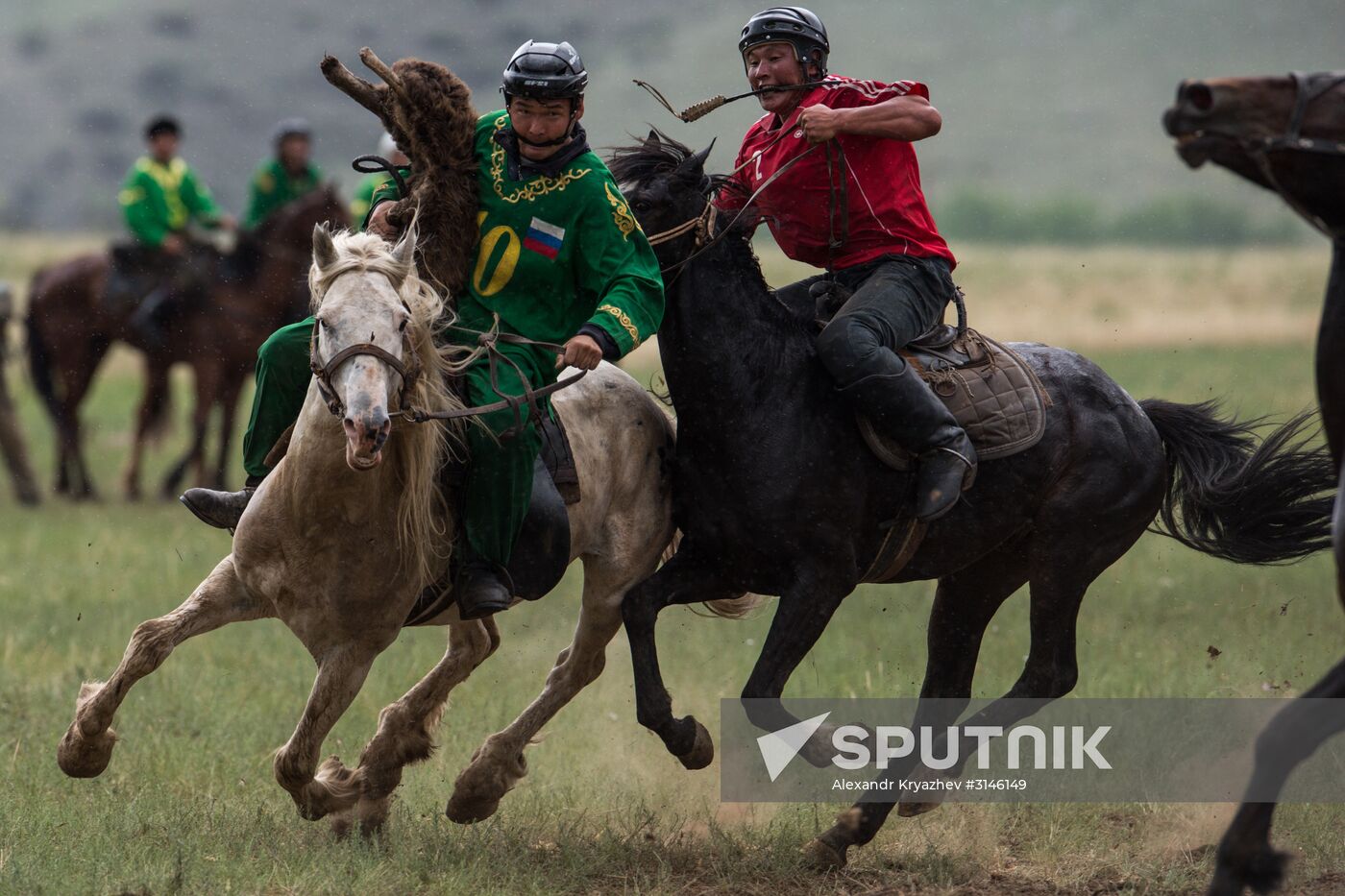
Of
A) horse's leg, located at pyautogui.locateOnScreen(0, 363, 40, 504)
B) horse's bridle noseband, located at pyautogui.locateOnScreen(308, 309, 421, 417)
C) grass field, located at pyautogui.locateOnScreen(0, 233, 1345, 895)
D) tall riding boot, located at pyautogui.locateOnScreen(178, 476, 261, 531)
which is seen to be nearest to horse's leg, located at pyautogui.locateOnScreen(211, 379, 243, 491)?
horse's leg, located at pyautogui.locateOnScreen(0, 363, 40, 504)

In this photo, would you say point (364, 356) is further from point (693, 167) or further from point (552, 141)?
point (693, 167)

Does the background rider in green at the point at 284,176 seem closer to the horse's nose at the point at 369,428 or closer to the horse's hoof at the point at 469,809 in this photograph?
the horse's hoof at the point at 469,809

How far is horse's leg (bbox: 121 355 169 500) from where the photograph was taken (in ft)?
58.6

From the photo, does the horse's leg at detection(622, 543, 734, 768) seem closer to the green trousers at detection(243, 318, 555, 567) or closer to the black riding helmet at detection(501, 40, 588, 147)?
the green trousers at detection(243, 318, 555, 567)

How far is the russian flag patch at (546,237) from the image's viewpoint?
20.6ft

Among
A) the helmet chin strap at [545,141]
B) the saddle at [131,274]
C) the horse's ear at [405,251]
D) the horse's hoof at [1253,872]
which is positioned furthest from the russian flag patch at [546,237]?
the saddle at [131,274]

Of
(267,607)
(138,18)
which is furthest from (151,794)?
(138,18)

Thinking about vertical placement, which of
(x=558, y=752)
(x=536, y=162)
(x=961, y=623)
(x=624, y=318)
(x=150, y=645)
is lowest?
(x=558, y=752)

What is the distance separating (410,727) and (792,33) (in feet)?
10.6

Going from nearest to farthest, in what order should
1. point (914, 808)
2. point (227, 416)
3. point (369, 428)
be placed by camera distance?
1. point (369, 428)
2. point (914, 808)
3. point (227, 416)

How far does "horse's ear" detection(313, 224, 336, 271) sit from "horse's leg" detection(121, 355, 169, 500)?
13.0 meters

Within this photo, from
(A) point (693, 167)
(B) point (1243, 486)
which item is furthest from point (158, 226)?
(B) point (1243, 486)

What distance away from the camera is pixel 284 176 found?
60.6 ft

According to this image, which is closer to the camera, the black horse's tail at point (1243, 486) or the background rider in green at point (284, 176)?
the black horse's tail at point (1243, 486)
